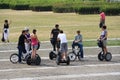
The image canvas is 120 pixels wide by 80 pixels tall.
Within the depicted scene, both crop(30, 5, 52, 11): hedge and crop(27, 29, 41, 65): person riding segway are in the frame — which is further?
crop(30, 5, 52, 11): hedge

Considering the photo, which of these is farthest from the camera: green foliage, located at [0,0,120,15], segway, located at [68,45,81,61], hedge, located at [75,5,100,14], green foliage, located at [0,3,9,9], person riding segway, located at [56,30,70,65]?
green foliage, located at [0,3,9,9]

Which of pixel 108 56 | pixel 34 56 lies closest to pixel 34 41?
pixel 34 56

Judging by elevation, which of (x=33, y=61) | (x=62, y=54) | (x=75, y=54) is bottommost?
(x=33, y=61)

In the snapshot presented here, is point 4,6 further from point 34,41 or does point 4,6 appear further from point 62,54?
point 62,54

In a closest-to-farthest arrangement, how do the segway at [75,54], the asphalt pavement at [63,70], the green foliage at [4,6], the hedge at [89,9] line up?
the asphalt pavement at [63,70] < the segway at [75,54] < the hedge at [89,9] < the green foliage at [4,6]

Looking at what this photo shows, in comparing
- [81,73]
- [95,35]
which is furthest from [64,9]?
[81,73]

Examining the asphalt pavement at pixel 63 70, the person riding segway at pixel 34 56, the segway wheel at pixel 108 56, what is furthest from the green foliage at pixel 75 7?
the person riding segway at pixel 34 56

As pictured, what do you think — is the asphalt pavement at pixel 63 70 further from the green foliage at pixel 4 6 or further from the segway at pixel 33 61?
the green foliage at pixel 4 6

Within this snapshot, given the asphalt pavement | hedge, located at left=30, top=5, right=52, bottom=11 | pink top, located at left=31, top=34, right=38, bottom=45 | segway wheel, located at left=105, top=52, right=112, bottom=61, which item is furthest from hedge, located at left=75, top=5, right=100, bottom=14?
pink top, located at left=31, top=34, right=38, bottom=45

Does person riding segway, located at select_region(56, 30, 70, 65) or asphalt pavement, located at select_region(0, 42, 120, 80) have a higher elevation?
person riding segway, located at select_region(56, 30, 70, 65)

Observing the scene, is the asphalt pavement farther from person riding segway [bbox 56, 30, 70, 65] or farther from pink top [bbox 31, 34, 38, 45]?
pink top [bbox 31, 34, 38, 45]

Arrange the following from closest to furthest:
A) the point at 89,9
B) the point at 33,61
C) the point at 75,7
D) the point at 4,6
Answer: the point at 33,61
the point at 89,9
the point at 75,7
the point at 4,6

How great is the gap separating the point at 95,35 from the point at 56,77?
17.0 m

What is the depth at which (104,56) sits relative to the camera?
2152cm
